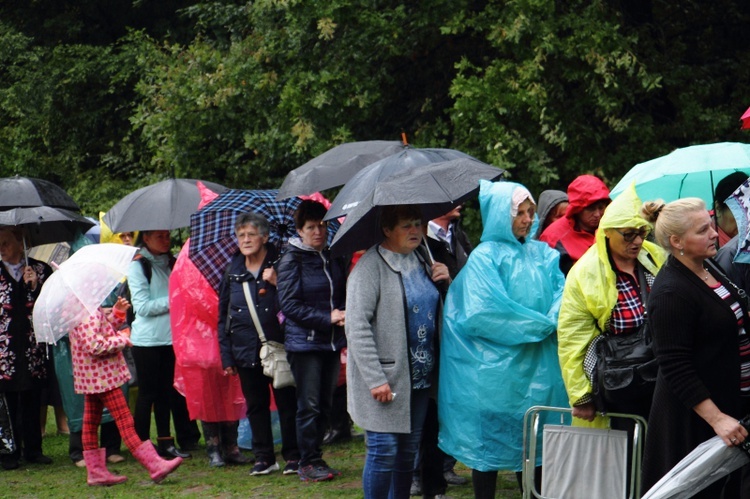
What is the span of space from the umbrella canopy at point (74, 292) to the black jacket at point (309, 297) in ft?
3.72

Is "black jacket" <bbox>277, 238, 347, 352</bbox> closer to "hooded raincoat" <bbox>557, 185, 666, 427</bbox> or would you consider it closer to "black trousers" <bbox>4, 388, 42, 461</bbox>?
"hooded raincoat" <bbox>557, 185, 666, 427</bbox>

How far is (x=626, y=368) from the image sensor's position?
541 cm

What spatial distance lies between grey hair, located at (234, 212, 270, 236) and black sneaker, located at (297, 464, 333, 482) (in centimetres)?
157

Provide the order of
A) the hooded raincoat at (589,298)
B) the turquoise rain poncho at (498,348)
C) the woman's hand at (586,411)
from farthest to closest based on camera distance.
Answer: the turquoise rain poncho at (498,348)
the woman's hand at (586,411)
the hooded raincoat at (589,298)

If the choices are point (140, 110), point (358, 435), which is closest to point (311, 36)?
point (140, 110)

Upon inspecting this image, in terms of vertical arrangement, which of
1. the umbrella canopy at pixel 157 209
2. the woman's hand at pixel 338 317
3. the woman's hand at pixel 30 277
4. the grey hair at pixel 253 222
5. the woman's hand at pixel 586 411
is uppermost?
the umbrella canopy at pixel 157 209

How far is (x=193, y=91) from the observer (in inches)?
567

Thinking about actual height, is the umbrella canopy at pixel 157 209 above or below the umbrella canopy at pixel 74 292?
above

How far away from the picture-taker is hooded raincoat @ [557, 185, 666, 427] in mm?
5531

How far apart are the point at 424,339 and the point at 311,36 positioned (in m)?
8.19

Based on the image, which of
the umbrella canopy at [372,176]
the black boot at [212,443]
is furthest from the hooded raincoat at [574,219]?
the black boot at [212,443]

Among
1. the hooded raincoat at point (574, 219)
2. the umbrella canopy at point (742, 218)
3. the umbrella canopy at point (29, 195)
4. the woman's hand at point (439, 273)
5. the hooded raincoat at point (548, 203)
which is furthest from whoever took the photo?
the umbrella canopy at point (29, 195)

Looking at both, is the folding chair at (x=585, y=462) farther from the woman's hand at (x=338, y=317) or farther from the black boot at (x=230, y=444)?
the black boot at (x=230, y=444)

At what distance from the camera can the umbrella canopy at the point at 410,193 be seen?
19.2ft
